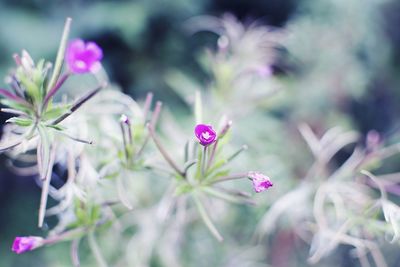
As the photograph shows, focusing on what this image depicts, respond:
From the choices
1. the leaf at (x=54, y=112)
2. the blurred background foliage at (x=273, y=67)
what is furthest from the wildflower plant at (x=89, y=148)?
the blurred background foliage at (x=273, y=67)

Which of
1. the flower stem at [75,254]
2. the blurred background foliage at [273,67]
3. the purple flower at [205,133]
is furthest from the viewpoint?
the blurred background foliage at [273,67]

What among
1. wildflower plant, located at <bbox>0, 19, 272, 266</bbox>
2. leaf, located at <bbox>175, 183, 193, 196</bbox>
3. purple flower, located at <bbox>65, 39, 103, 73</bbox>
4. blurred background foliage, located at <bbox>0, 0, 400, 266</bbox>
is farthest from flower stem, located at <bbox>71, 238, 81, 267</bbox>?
blurred background foliage, located at <bbox>0, 0, 400, 266</bbox>

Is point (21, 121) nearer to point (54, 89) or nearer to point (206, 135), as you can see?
point (54, 89)

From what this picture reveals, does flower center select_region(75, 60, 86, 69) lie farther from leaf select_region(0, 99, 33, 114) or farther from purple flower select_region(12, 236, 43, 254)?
purple flower select_region(12, 236, 43, 254)

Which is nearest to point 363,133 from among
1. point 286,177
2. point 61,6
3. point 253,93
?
point 286,177

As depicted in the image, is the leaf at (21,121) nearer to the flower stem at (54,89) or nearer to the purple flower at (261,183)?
the flower stem at (54,89)
